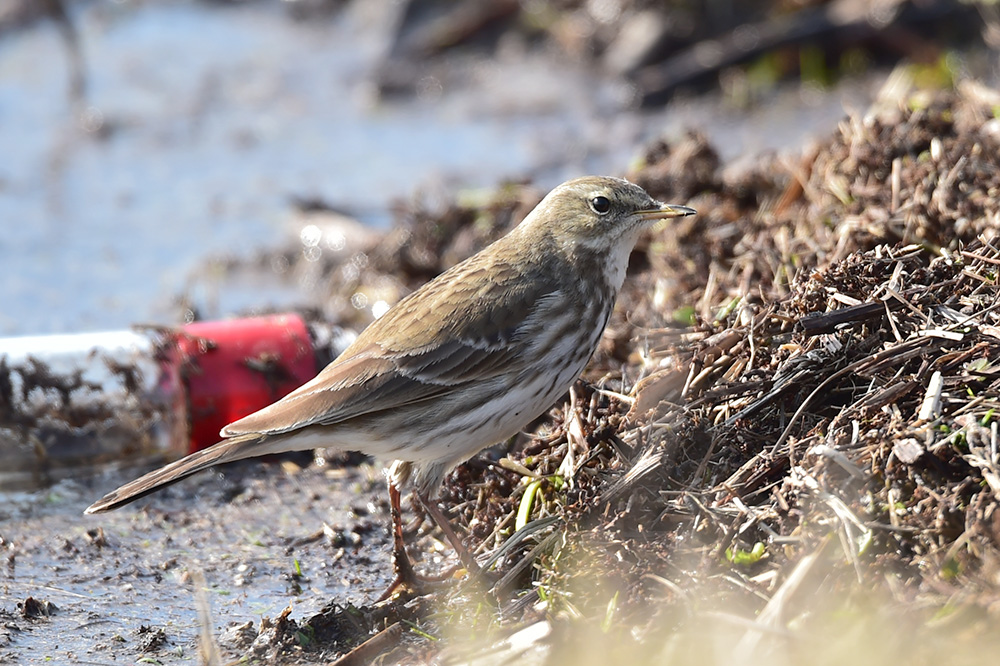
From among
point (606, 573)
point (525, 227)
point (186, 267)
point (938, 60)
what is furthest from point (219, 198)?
point (606, 573)

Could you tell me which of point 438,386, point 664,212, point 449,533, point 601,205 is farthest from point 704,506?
point 601,205

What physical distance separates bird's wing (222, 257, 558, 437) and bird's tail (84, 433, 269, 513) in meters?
0.06

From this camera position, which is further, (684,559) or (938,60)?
(938,60)

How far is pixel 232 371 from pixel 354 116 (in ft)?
20.7

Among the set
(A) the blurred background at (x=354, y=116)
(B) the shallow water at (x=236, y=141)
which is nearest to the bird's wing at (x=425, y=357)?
(A) the blurred background at (x=354, y=116)

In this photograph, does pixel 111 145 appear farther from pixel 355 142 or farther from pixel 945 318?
pixel 945 318

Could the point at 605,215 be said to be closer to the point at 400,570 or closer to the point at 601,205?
the point at 601,205

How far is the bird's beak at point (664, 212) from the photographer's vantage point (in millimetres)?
5594

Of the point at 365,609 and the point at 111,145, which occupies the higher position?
the point at 111,145

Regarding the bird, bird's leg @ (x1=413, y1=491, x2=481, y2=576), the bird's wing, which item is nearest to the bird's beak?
the bird

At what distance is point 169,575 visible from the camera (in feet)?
17.6

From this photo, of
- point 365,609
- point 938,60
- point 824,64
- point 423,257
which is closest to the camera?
point 365,609

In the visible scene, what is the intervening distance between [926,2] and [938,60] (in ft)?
2.35

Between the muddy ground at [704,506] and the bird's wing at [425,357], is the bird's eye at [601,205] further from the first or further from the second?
the muddy ground at [704,506]
